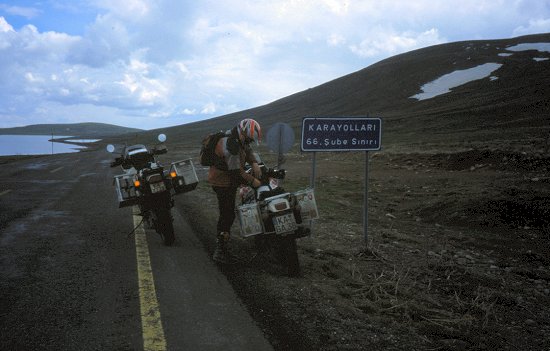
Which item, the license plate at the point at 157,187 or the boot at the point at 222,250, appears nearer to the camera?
the boot at the point at 222,250

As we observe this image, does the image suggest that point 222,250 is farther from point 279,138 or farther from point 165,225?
point 279,138

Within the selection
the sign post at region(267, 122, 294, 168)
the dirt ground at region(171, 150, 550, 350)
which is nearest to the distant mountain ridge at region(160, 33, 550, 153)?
the dirt ground at region(171, 150, 550, 350)

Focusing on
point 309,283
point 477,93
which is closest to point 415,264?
point 309,283

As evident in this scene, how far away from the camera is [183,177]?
7180mm

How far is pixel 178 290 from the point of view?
4.70m

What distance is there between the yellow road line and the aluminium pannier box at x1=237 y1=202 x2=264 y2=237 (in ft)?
4.19

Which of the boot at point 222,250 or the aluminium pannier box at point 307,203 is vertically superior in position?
the aluminium pannier box at point 307,203

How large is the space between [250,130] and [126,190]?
2763 millimetres

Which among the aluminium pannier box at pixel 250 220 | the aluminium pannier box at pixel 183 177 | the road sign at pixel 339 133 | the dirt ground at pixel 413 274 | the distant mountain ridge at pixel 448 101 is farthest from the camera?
the distant mountain ridge at pixel 448 101

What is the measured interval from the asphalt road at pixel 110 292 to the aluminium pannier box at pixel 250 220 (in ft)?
2.26

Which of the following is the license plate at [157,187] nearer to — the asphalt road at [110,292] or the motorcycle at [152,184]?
the motorcycle at [152,184]

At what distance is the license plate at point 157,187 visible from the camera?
6480mm

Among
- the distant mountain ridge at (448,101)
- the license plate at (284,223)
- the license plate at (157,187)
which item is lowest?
the license plate at (284,223)

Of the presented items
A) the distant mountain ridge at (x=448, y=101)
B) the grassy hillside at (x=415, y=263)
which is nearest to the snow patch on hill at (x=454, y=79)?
the distant mountain ridge at (x=448, y=101)
